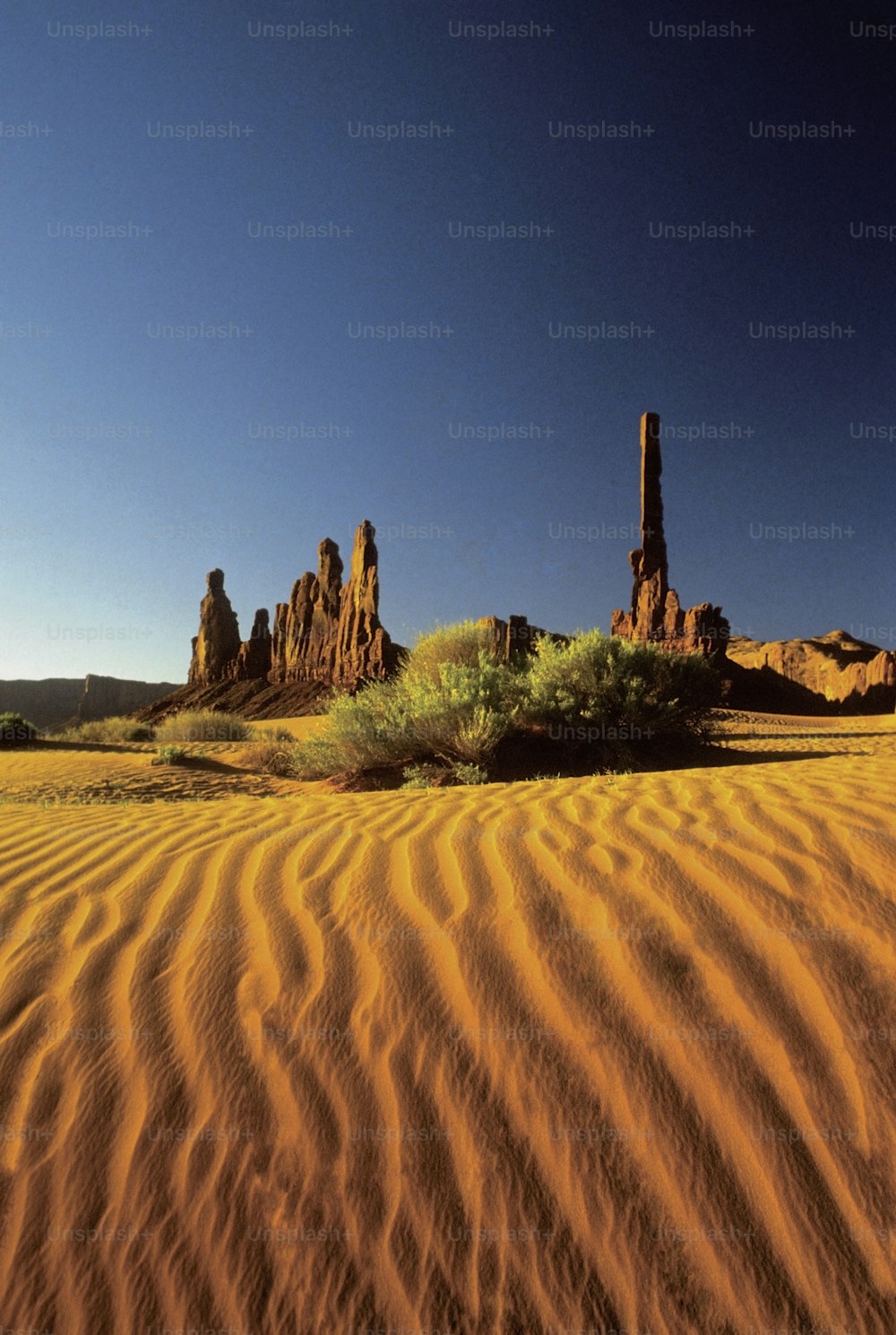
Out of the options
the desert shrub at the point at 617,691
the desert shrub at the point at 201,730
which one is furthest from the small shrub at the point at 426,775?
the desert shrub at the point at 201,730

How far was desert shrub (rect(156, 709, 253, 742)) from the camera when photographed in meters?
19.3

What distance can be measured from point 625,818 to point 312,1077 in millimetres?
2329

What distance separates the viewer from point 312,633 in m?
65.5

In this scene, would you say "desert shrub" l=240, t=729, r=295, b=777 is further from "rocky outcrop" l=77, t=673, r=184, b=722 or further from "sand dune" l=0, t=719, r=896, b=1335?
"rocky outcrop" l=77, t=673, r=184, b=722

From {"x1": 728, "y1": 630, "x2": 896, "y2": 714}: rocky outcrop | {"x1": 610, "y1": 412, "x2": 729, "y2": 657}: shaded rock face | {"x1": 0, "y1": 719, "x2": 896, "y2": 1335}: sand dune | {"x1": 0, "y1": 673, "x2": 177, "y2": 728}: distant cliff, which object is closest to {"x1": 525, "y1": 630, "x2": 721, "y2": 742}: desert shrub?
{"x1": 0, "y1": 719, "x2": 896, "y2": 1335}: sand dune

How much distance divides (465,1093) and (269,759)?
12.1 m

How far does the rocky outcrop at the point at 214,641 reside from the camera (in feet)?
230

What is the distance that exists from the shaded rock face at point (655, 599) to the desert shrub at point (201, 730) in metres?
17.9

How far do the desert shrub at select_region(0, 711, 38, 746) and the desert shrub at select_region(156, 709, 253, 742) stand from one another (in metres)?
3.46

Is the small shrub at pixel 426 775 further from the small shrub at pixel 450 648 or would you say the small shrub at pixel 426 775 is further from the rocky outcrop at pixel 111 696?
the rocky outcrop at pixel 111 696

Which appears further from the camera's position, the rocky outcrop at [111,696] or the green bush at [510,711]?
the rocky outcrop at [111,696]

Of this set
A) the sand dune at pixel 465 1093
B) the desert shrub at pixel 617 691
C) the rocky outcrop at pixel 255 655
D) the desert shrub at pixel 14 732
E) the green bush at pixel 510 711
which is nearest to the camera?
the sand dune at pixel 465 1093

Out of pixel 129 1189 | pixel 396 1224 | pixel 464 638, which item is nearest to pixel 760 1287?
pixel 396 1224

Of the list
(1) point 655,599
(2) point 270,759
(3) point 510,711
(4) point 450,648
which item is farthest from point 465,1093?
(1) point 655,599
